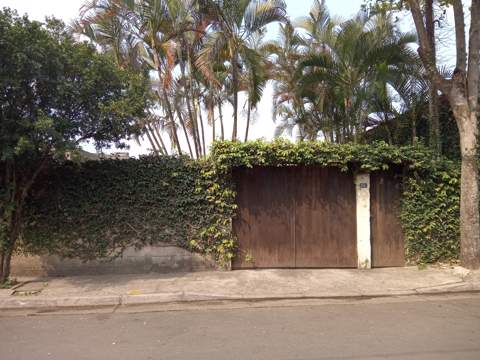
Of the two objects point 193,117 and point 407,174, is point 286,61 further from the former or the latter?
point 407,174

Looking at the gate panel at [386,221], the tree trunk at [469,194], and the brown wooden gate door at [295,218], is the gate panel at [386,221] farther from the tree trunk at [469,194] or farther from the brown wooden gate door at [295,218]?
the tree trunk at [469,194]

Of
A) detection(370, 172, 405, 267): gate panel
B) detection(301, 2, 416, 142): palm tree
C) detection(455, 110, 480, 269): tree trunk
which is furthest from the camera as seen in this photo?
detection(301, 2, 416, 142): palm tree

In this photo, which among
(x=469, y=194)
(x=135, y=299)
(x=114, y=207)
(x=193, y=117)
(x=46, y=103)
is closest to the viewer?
(x=135, y=299)

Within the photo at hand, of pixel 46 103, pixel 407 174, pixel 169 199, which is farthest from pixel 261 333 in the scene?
pixel 407 174

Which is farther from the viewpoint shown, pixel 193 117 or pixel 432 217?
pixel 193 117

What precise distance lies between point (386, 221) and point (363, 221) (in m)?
0.56

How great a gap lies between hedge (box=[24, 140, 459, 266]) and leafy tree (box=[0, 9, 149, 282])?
0.61 metres

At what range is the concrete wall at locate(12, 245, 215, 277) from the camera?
Result: 30.0 ft

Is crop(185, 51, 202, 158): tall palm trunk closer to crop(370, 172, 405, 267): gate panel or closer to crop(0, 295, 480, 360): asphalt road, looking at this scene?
crop(370, 172, 405, 267): gate panel

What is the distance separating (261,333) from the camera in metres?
5.51

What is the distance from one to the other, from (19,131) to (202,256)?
429cm

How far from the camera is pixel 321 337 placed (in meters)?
5.29

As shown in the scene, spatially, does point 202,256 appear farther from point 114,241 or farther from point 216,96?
point 216,96

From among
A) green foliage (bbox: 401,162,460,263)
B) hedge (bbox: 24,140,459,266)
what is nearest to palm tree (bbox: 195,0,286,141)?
hedge (bbox: 24,140,459,266)
